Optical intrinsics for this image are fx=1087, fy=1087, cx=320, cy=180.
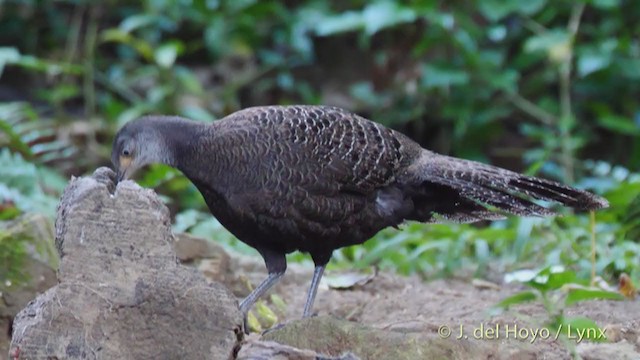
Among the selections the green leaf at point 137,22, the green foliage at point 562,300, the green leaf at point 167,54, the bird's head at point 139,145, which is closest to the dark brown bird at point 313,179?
the bird's head at point 139,145

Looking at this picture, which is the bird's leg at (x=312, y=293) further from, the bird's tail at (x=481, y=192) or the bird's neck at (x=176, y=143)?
the bird's neck at (x=176, y=143)

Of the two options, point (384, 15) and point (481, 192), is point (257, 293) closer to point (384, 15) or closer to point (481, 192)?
point (481, 192)

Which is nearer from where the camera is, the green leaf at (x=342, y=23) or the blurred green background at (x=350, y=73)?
the blurred green background at (x=350, y=73)

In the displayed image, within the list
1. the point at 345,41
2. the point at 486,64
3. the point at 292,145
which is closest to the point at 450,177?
the point at 292,145

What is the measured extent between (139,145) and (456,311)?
1531mm

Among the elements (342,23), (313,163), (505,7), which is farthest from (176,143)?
(505,7)

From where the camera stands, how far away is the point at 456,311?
468 cm

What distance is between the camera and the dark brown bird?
4.27 meters

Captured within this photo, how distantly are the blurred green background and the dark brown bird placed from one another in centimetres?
248

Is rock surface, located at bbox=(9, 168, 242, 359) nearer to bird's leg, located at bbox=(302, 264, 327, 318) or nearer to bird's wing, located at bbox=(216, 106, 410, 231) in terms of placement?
bird's wing, located at bbox=(216, 106, 410, 231)

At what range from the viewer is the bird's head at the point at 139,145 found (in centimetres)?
427

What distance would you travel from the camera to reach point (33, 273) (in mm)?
4469

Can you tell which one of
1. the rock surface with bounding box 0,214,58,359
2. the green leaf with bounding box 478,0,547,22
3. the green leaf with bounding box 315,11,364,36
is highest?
the green leaf with bounding box 478,0,547,22

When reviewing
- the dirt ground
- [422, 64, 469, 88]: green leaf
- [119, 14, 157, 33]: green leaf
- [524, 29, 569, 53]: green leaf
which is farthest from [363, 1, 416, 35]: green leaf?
the dirt ground
